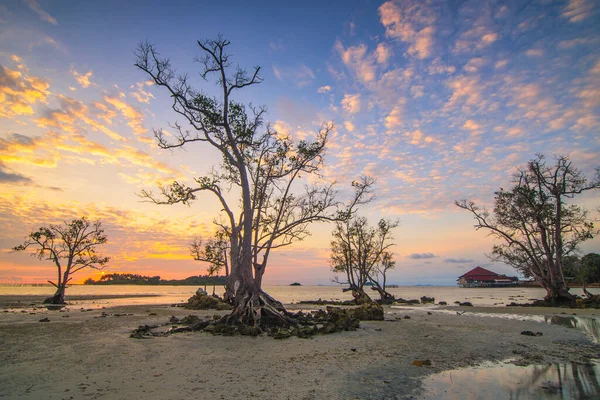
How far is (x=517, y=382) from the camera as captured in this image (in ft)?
24.0

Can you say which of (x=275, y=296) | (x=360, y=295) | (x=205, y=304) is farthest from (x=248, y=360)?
(x=275, y=296)

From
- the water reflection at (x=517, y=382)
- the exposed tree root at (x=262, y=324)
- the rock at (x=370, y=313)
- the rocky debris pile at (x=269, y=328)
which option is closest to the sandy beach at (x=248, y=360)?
the water reflection at (x=517, y=382)

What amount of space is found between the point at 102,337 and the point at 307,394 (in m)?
10.2

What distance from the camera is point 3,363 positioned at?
327 inches

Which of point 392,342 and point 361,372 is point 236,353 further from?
point 392,342

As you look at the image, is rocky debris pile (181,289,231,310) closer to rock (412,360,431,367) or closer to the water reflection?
rock (412,360,431,367)

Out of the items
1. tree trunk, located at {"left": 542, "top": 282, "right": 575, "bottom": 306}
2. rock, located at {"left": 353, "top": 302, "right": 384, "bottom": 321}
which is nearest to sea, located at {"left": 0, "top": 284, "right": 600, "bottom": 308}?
tree trunk, located at {"left": 542, "top": 282, "right": 575, "bottom": 306}

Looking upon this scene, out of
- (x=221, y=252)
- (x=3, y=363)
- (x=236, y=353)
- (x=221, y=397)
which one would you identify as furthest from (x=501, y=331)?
(x=221, y=252)

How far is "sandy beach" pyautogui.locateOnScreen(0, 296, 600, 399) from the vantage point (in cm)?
652

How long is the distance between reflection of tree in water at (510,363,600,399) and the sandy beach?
88 cm

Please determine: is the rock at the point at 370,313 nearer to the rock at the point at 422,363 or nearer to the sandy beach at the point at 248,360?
the sandy beach at the point at 248,360

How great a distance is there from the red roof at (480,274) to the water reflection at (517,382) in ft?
465

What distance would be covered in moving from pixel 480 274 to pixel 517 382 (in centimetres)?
14508

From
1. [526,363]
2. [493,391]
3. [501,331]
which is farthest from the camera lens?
[501,331]
